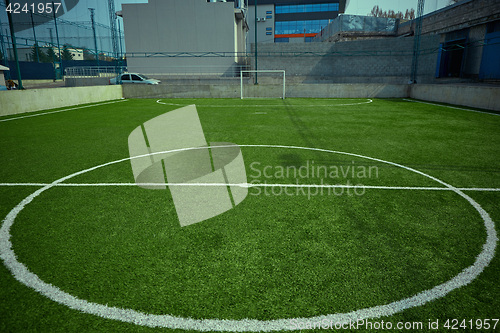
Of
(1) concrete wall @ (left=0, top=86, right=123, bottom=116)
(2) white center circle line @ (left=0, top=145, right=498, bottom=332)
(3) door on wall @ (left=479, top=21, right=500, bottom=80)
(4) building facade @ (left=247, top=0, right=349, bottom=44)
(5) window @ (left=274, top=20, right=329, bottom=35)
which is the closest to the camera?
(2) white center circle line @ (left=0, top=145, right=498, bottom=332)

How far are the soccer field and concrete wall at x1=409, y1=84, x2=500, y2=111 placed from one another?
9924 mm

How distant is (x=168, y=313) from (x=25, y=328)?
0.96m

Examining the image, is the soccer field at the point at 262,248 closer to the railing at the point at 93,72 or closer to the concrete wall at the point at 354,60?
the concrete wall at the point at 354,60

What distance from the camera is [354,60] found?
3130 cm

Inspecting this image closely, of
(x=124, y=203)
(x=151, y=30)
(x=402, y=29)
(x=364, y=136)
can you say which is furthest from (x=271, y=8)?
(x=124, y=203)

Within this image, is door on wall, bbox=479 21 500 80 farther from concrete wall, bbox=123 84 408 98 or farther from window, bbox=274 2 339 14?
window, bbox=274 2 339 14

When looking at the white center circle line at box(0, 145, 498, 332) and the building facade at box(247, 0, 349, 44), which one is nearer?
the white center circle line at box(0, 145, 498, 332)

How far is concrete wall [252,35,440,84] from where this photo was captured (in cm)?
3009

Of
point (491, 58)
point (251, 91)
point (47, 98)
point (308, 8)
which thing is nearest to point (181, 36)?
point (251, 91)

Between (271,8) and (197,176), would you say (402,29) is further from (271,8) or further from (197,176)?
(197,176)

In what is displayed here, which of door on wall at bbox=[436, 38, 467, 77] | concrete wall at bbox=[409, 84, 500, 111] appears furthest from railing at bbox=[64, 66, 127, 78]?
door on wall at bbox=[436, 38, 467, 77]

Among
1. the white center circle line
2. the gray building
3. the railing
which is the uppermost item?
the gray building

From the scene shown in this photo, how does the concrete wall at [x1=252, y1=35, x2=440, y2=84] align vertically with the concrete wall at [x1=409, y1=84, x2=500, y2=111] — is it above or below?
above

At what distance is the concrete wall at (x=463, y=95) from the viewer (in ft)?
47.2
